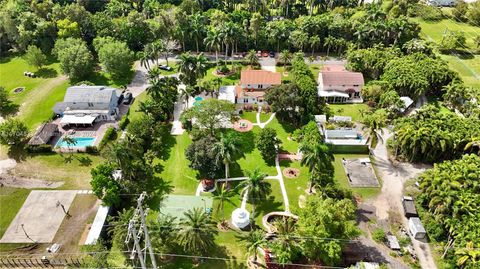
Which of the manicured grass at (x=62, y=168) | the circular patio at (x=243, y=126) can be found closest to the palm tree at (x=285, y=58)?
the circular patio at (x=243, y=126)

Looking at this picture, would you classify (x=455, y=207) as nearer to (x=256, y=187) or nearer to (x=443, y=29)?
(x=256, y=187)

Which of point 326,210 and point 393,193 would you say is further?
point 393,193

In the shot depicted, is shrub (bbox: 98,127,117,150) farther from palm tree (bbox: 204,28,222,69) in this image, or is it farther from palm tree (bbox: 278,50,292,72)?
palm tree (bbox: 278,50,292,72)

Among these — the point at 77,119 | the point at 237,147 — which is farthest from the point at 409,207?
the point at 77,119

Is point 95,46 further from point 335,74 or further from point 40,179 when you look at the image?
point 335,74

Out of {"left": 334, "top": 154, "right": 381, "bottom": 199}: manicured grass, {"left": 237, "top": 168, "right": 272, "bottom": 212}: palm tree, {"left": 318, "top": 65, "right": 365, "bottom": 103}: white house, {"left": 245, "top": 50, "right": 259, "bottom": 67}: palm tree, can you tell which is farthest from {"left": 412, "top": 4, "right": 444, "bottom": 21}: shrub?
{"left": 237, "top": 168, "right": 272, "bottom": 212}: palm tree

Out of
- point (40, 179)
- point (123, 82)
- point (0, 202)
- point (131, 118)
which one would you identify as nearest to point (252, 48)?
point (123, 82)
